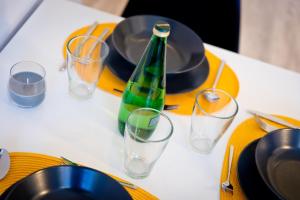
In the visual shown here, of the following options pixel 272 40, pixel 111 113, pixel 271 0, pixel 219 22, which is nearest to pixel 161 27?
pixel 111 113

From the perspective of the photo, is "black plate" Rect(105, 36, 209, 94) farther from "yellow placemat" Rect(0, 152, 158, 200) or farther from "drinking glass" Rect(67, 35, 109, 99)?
"yellow placemat" Rect(0, 152, 158, 200)

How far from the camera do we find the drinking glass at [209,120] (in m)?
0.95

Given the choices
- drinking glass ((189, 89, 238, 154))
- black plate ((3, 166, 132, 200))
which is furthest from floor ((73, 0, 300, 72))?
black plate ((3, 166, 132, 200))

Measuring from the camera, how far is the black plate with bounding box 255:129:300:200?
89cm

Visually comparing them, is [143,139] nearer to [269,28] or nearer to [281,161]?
[281,161]

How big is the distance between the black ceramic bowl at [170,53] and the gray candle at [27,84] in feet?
0.66

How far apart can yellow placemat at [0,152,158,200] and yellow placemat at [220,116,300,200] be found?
18 cm

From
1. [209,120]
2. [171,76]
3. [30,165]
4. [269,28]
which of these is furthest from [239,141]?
[269,28]

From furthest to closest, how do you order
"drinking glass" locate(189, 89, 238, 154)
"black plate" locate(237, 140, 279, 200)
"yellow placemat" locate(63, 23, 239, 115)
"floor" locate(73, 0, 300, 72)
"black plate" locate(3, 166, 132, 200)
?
"floor" locate(73, 0, 300, 72) < "yellow placemat" locate(63, 23, 239, 115) < "drinking glass" locate(189, 89, 238, 154) < "black plate" locate(237, 140, 279, 200) < "black plate" locate(3, 166, 132, 200)

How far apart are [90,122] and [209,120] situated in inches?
11.3

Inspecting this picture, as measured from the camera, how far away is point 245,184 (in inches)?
34.2

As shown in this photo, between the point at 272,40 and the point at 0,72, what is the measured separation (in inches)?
88.7

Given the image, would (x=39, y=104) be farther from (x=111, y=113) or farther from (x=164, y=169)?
(x=164, y=169)

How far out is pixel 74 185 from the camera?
0.77 m
